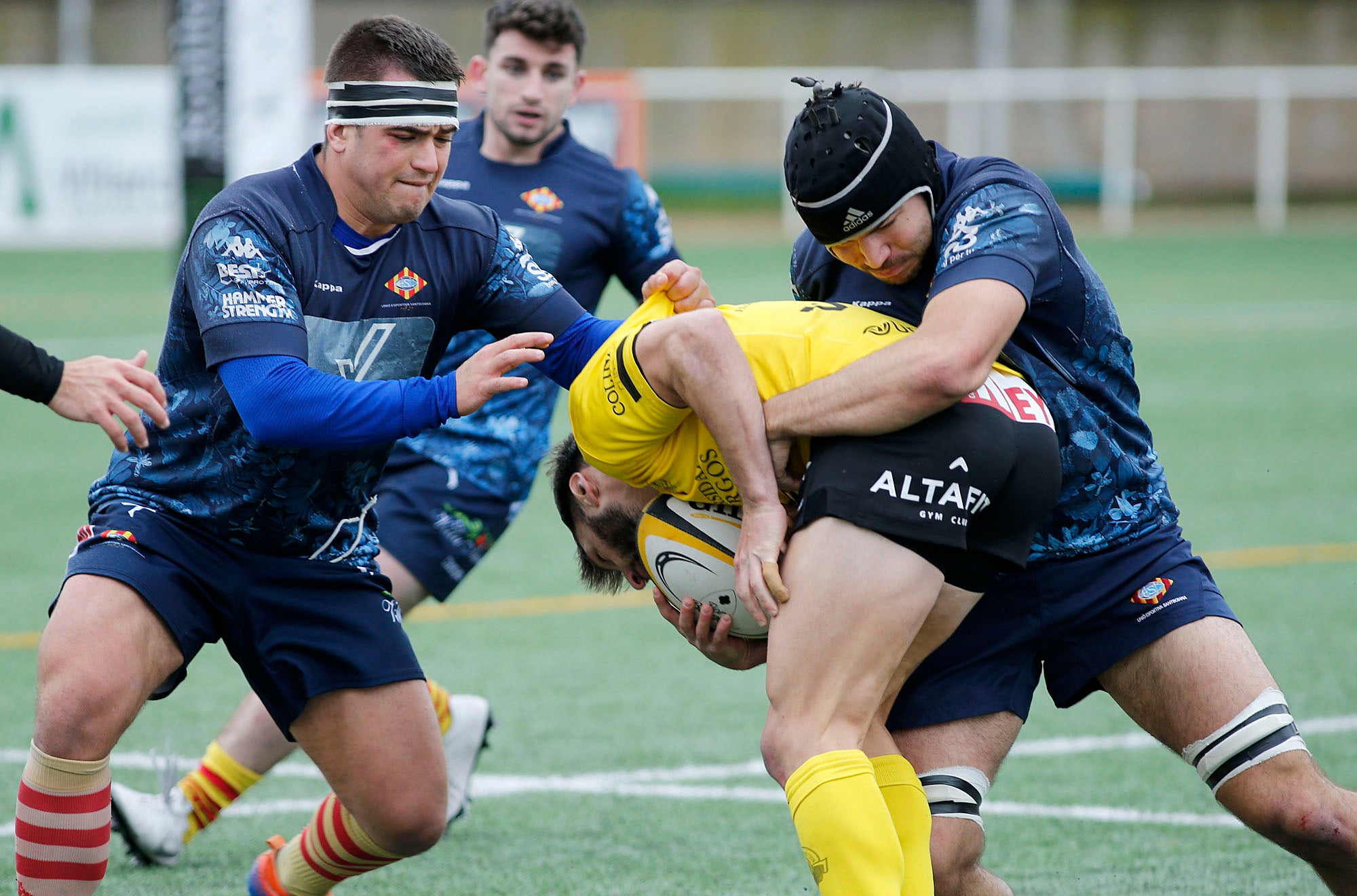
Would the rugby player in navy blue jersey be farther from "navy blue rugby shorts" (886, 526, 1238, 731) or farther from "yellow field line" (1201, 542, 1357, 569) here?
"yellow field line" (1201, 542, 1357, 569)

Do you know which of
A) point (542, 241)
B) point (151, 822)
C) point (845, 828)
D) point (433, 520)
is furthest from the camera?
point (542, 241)

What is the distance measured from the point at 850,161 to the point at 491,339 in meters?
2.65

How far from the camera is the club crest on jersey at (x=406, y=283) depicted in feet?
12.2

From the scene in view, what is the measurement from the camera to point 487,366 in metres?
3.34

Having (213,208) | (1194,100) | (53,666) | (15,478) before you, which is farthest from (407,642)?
(1194,100)

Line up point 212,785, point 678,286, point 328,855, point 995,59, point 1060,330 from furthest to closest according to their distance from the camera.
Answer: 1. point 995,59
2. point 212,785
3. point 328,855
4. point 678,286
5. point 1060,330

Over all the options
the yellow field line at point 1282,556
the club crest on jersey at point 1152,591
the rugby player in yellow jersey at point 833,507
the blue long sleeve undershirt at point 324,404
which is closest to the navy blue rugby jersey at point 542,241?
the blue long sleeve undershirt at point 324,404

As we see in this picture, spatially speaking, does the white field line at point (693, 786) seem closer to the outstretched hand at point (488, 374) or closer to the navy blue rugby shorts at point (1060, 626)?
the navy blue rugby shorts at point (1060, 626)

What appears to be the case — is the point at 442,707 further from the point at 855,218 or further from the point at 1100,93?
the point at 1100,93

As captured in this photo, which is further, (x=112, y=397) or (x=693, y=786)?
(x=693, y=786)

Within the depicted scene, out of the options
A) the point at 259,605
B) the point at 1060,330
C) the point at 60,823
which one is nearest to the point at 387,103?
the point at 259,605

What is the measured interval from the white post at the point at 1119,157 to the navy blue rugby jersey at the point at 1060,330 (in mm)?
24524

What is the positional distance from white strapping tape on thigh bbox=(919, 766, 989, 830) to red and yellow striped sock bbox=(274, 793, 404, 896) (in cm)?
133

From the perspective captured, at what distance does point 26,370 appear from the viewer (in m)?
3.49
